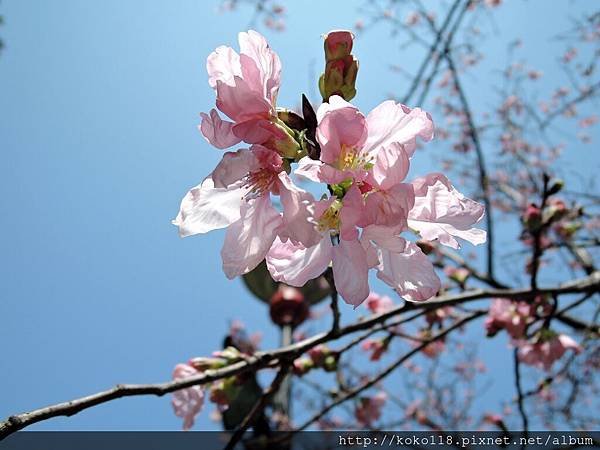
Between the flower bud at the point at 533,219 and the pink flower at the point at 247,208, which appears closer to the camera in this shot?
the pink flower at the point at 247,208

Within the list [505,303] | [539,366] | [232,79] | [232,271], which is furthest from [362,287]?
[539,366]

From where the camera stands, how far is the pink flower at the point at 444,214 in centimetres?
77

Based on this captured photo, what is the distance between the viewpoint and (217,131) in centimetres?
75

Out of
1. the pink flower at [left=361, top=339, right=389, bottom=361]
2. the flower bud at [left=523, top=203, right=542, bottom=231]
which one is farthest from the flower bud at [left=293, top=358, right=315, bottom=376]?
the flower bud at [left=523, top=203, right=542, bottom=231]

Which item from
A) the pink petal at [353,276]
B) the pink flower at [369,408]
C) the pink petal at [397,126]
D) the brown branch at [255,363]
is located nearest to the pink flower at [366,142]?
the pink petal at [397,126]

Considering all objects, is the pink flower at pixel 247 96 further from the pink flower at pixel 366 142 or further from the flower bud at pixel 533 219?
the flower bud at pixel 533 219

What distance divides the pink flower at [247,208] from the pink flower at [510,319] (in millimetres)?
1624

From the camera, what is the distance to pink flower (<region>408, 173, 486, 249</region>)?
2.53 ft

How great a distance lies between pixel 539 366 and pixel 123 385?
6.73 feet

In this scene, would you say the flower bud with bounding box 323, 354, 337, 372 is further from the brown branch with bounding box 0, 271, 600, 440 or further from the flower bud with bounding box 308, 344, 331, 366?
the brown branch with bounding box 0, 271, 600, 440

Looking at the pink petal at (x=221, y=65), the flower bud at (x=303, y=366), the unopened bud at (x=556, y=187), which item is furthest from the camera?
the flower bud at (x=303, y=366)

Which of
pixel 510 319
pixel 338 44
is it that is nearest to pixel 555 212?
pixel 510 319

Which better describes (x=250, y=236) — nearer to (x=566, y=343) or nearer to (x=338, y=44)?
(x=338, y=44)

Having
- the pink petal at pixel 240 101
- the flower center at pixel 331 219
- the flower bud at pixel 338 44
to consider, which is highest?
the flower bud at pixel 338 44
